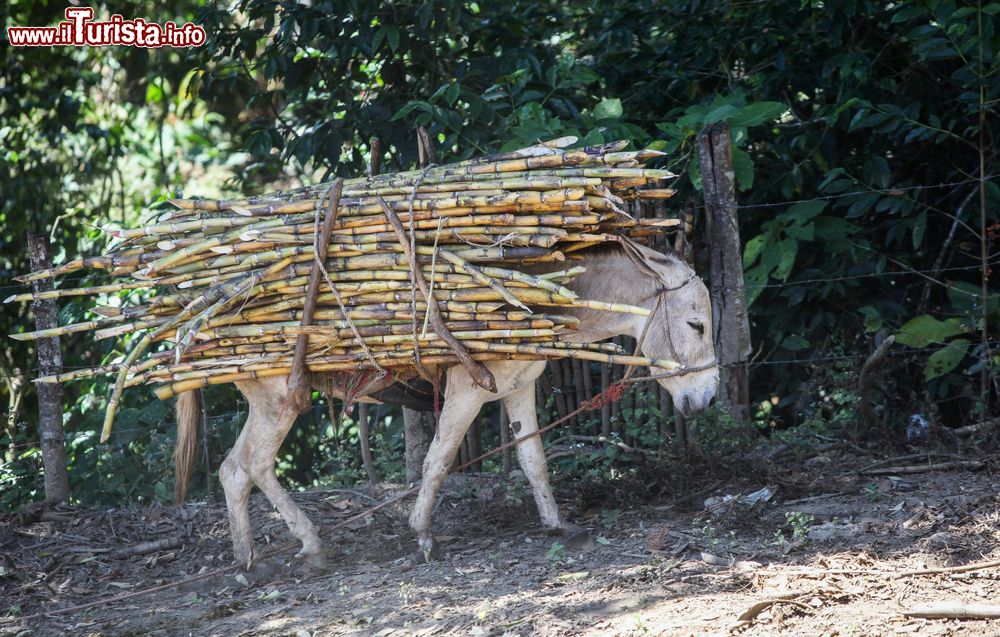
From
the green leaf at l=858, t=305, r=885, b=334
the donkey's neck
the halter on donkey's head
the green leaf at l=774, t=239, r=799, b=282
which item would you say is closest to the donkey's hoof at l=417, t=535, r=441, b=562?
the donkey's neck

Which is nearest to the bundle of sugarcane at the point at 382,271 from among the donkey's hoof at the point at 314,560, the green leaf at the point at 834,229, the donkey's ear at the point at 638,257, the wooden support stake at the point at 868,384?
the donkey's ear at the point at 638,257

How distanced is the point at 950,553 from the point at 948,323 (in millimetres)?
2160

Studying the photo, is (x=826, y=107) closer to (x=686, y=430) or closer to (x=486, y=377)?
(x=686, y=430)

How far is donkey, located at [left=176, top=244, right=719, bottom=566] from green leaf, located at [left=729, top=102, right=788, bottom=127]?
3.82 ft

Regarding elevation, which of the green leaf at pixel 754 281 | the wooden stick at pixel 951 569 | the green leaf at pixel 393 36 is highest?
the green leaf at pixel 393 36

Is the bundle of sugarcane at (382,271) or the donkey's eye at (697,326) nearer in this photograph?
the bundle of sugarcane at (382,271)

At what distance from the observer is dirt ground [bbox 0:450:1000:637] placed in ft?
12.5

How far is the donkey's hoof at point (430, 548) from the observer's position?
16.5 ft

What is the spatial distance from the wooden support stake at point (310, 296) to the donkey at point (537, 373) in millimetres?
226

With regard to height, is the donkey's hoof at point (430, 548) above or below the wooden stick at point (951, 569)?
above

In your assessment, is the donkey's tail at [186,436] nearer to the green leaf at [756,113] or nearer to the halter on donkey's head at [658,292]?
the halter on donkey's head at [658,292]

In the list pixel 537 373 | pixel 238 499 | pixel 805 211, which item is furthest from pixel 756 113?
pixel 238 499

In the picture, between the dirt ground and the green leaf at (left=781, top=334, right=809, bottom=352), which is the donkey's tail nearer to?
the dirt ground

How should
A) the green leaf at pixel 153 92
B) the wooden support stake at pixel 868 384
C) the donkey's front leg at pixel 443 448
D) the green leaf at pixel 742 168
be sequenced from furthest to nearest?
1. the green leaf at pixel 153 92
2. the wooden support stake at pixel 868 384
3. the green leaf at pixel 742 168
4. the donkey's front leg at pixel 443 448
